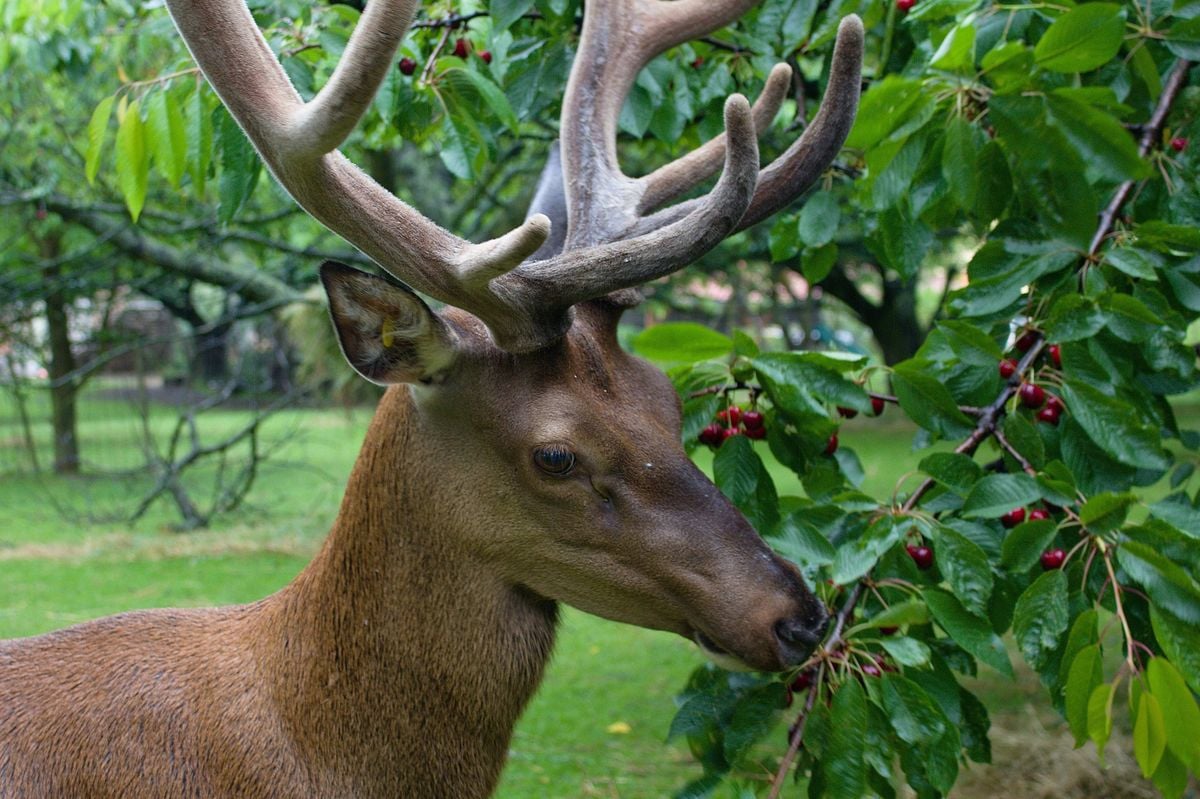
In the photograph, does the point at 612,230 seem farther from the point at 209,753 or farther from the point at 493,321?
the point at 209,753

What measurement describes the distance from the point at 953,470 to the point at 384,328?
4.11ft

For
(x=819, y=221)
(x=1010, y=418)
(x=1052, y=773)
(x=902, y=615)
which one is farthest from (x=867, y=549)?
(x=1052, y=773)

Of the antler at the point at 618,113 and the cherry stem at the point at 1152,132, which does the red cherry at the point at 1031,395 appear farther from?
the antler at the point at 618,113

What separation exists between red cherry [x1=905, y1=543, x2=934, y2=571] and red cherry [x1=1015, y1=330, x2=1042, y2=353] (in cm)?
57

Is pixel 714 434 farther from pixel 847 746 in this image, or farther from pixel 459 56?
pixel 459 56

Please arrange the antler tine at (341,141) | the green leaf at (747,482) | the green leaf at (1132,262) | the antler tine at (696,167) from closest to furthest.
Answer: the antler tine at (341,141) < the green leaf at (1132,262) < the green leaf at (747,482) < the antler tine at (696,167)

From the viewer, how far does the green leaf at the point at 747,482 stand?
8.84 feet

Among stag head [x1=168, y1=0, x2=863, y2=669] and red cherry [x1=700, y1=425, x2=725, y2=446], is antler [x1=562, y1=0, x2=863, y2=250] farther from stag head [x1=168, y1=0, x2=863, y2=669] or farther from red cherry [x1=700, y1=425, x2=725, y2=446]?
red cherry [x1=700, y1=425, x2=725, y2=446]

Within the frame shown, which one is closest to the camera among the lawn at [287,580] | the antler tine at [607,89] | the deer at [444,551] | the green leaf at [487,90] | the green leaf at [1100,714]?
the green leaf at [1100,714]

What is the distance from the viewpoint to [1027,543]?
2.27 meters

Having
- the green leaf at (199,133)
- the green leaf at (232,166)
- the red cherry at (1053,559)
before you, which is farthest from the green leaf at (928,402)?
the green leaf at (199,133)

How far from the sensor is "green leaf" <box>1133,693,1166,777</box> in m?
1.99

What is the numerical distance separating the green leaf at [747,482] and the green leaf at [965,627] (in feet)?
1.50

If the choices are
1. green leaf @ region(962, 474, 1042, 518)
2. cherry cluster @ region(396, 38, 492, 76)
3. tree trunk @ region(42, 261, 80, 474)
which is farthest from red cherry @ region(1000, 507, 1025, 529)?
tree trunk @ region(42, 261, 80, 474)
